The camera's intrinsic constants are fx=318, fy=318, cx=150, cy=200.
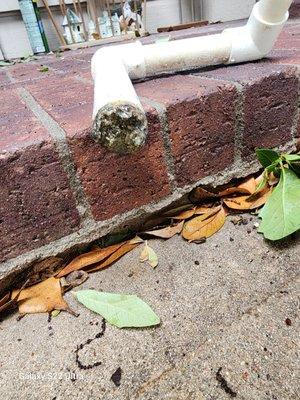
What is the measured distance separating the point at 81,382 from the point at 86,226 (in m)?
0.28

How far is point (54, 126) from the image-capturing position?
1.96 ft

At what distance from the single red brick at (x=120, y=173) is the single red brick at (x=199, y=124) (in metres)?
0.04

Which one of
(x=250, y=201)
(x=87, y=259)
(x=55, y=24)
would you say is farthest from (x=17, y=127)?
(x=55, y=24)

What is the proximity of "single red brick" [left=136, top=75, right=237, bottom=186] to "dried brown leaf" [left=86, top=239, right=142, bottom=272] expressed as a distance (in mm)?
166

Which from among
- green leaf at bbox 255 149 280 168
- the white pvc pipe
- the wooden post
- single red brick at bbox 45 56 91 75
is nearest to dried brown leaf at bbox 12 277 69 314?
the white pvc pipe

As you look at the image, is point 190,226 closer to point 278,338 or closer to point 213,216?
point 213,216

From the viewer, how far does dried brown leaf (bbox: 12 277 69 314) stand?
568 millimetres

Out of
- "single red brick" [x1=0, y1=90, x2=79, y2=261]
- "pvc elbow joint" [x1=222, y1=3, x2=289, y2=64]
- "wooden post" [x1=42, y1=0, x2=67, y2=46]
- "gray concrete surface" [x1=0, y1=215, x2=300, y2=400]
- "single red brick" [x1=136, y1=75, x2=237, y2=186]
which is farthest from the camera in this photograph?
"wooden post" [x1=42, y1=0, x2=67, y2=46]

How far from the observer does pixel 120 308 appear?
0.53m

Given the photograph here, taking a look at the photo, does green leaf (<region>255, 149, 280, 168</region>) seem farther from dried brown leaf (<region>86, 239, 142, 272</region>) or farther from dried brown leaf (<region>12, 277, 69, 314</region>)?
dried brown leaf (<region>12, 277, 69, 314</region>)

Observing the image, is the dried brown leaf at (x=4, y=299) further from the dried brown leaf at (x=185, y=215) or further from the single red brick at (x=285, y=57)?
the single red brick at (x=285, y=57)

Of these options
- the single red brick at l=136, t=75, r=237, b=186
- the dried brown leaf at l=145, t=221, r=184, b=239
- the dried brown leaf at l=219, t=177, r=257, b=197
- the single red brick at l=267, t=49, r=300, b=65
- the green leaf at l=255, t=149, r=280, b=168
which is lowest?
the dried brown leaf at l=145, t=221, r=184, b=239

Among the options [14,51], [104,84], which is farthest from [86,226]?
[14,51]

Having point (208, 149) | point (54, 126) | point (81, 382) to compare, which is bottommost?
point (81, 382)
